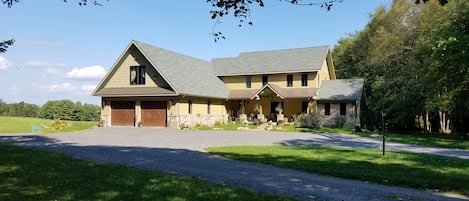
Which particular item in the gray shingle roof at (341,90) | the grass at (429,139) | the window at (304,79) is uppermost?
the window at (304,79)

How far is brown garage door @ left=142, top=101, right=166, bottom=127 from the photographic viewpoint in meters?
32.5

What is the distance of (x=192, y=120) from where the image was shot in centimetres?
3353

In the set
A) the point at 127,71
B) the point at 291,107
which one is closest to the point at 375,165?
the point at 127,71

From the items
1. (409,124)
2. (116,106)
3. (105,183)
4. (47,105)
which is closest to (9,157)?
(105,183)

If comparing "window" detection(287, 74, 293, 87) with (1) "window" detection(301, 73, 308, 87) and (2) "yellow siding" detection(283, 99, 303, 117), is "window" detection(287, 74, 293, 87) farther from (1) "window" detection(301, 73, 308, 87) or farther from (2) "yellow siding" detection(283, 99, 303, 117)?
(2) "yellow siding" detection(283, 99, 303, 117)

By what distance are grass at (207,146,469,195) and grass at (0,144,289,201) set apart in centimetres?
428

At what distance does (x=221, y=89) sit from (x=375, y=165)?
2735 cm

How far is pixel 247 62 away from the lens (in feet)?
139

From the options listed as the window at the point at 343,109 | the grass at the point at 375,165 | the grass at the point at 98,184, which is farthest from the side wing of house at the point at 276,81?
the grass at the point at 98,184

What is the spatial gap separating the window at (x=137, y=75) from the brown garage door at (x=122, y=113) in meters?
1.87

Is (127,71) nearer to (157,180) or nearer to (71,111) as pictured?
(71,111)

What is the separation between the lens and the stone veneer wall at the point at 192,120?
31688mm

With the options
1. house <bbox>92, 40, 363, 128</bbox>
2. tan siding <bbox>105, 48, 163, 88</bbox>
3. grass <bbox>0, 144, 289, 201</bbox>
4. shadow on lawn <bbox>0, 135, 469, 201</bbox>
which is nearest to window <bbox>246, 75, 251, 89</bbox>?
house <bbox>92, 40, 363, 128</bbox>

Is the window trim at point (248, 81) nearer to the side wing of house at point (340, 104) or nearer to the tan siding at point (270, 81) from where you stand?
the tan siding at point (270, 81)
